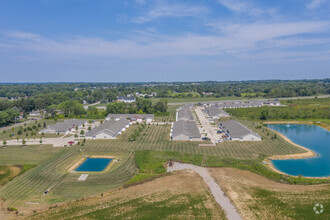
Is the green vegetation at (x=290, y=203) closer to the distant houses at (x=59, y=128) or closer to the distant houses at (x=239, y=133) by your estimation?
the distant houses at (x=239, y=133)

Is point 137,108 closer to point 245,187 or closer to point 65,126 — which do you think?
point 65,126

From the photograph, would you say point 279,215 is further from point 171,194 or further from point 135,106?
point 135,106

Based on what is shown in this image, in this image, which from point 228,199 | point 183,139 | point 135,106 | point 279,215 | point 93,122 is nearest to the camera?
point 279,215

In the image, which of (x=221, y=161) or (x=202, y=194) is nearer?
(x=202, y=194)

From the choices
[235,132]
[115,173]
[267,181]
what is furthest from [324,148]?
[115,173]

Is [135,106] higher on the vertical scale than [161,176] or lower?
higher

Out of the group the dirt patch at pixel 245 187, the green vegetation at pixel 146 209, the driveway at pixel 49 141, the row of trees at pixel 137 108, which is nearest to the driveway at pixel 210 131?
the dirt patch at pixel 245 187

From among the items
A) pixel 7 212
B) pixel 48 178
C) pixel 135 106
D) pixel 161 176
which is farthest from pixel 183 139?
pixel 135 106

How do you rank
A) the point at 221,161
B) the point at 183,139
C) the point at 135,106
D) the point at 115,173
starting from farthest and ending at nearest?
1. the point at 135,106
2. the point at 183,139
3. the point at 221,161
4. the point at 115,173
